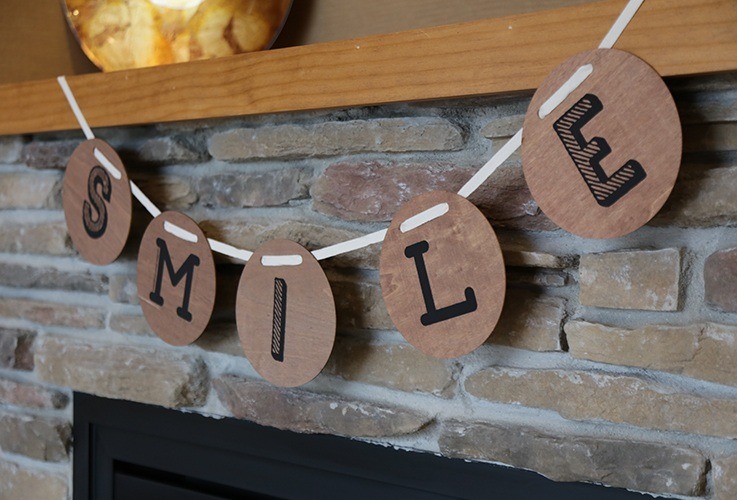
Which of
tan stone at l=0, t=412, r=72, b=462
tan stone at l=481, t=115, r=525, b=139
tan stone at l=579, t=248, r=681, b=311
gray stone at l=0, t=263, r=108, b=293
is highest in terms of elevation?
gray stone at l=0, t=263, r=108, b=293

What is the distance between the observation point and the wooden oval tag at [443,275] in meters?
0.82

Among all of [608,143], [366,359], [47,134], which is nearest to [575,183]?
[608,143]

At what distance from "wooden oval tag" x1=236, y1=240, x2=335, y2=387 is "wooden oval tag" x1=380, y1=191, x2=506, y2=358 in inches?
3.8

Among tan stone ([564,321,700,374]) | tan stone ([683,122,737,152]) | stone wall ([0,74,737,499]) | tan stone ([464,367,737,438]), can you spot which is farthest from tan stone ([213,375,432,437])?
tan stone ([683,122,737,152])

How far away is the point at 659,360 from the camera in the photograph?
777 millimetres

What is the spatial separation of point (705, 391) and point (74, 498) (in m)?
1.00

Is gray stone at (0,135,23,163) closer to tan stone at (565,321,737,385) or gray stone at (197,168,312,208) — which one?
gray stone at (197,168,312,208)

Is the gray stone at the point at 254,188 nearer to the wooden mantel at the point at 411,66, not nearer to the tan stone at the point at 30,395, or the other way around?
the wooden mantel at the point at 411,66

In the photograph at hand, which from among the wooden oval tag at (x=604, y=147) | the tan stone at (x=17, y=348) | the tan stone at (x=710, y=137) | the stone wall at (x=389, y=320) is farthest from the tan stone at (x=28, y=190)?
the tan stone at (x=710, y=137)

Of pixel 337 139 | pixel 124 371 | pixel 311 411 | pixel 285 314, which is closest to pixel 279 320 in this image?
pixel 285 314

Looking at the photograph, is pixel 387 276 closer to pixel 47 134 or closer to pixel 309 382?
pixel 309 382

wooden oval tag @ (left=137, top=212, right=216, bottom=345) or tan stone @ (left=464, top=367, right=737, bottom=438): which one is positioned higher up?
wooden oval tag @ (left=137, top=212, right=216, bottom=345)

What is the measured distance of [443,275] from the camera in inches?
33.5

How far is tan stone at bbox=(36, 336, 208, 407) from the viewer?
113cm
